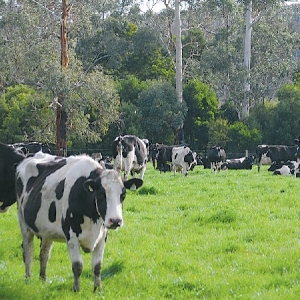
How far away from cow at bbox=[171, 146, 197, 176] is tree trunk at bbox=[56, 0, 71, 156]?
21.6 ft

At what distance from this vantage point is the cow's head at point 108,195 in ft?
22.6

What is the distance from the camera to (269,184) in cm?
1939

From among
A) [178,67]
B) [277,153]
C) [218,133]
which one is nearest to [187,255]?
[277,153]

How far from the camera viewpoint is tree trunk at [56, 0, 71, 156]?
103 feet

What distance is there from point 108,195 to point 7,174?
3.84 m

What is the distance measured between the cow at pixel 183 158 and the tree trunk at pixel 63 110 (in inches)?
260

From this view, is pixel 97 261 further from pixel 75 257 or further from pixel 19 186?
pixel 19 186

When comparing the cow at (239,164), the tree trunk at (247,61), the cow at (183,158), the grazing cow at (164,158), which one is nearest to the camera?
the cow at (183,158)

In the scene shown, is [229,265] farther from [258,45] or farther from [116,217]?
[258,45]

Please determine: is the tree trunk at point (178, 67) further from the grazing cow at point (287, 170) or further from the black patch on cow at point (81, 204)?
the black patch on cow at point (81, 204)

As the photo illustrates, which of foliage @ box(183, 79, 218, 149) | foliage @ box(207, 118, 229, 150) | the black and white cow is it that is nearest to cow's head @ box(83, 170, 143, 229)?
the black and white cow

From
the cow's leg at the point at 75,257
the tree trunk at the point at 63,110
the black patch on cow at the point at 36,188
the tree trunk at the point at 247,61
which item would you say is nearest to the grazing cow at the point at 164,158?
the tree trunk at the point at 63,110

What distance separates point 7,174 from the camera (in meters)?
10.4

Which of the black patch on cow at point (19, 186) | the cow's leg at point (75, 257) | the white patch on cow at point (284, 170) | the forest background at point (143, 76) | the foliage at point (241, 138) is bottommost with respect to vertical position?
the white patch on cow at point (284, 170)
